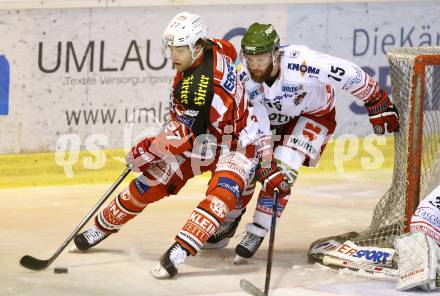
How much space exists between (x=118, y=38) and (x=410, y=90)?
2.58 metres

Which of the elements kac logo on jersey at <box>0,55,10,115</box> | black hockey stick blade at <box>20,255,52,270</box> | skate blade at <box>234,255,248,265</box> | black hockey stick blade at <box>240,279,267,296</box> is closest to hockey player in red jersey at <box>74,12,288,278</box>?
black hockey stick blade at <box>240,279,267,296</box>

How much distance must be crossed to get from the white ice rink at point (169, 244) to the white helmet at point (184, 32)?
1.10 m

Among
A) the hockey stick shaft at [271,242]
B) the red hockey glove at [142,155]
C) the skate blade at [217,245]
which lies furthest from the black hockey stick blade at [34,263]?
the hockey stick shaft at [271,242]

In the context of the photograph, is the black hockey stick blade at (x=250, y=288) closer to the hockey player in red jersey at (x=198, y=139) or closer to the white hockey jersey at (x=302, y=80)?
the hockey player in red jersey at (x=198, y=139)

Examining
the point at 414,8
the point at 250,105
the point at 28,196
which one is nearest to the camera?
the point at 250,105

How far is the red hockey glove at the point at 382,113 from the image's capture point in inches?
271

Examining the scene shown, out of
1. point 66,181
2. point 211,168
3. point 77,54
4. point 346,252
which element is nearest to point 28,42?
point 77,54

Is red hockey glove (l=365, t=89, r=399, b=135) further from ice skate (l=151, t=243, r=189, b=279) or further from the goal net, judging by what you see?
ice skate (l=151, t=243, r=189, b=279)

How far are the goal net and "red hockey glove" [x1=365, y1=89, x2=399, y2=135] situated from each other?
0.17 feet

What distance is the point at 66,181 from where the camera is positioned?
28.6ft

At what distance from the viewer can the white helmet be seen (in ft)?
21.1

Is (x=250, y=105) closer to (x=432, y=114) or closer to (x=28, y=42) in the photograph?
(x=432, y=114)

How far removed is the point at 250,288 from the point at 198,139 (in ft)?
2.66

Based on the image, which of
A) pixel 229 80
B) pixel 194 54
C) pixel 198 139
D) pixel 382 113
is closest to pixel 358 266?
pixel 382 113
